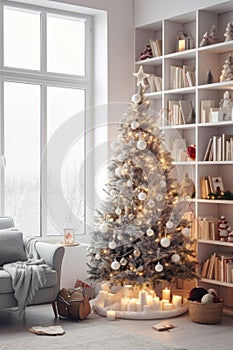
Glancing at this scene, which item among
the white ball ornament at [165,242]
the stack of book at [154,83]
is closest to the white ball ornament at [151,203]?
the white ball ornament at [165,242]

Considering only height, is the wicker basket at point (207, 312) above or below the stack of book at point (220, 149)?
below

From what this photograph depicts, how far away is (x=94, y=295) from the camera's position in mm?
6613

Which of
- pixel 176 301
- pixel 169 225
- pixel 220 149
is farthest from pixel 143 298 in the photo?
pixel 220 149

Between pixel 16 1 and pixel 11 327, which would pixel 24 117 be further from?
pixel 11 327

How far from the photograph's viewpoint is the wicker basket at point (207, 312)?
5.49 m

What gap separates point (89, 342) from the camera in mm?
4840

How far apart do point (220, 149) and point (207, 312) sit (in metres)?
1.53

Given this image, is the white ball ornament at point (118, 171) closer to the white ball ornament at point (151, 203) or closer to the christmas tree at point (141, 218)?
the christmas tree at point (141, 218)

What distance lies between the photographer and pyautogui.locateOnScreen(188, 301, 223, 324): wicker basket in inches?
216

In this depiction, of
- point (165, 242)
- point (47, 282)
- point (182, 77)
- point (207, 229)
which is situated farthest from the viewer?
point (182, 77)

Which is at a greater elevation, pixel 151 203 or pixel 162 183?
pixel 162 183

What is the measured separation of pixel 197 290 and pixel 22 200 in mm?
2065

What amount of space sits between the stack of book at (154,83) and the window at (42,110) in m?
0.74

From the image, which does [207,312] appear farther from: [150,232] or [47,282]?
[47,282]
